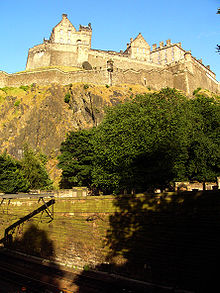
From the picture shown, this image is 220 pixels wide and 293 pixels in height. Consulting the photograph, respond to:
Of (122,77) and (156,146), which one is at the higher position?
(122,77)

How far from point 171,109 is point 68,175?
58.1 feet

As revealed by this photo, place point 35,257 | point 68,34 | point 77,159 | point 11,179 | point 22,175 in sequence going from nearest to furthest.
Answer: point 35,257, point 11,179, point 22,175, point 77,159, point 68,34

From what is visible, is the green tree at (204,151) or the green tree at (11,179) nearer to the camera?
the green tree at (204,151)

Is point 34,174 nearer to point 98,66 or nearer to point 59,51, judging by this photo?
point 98,66

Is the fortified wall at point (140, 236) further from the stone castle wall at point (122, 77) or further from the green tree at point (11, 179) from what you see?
the stone castle wall at point (122, 77)

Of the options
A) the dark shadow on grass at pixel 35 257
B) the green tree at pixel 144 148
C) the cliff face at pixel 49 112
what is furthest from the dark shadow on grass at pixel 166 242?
the cliff face at pixel 49 112

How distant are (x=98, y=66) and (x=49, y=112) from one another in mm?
→ 26805

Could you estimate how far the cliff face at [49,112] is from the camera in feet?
165

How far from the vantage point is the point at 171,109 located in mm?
27953

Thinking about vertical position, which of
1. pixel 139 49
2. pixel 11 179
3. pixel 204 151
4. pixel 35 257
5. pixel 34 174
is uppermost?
pixel 139 49

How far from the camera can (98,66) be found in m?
73.6

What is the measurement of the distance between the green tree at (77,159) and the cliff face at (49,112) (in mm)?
10183

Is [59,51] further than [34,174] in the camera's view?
Yes

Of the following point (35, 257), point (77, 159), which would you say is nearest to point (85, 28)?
point (77, 159)
